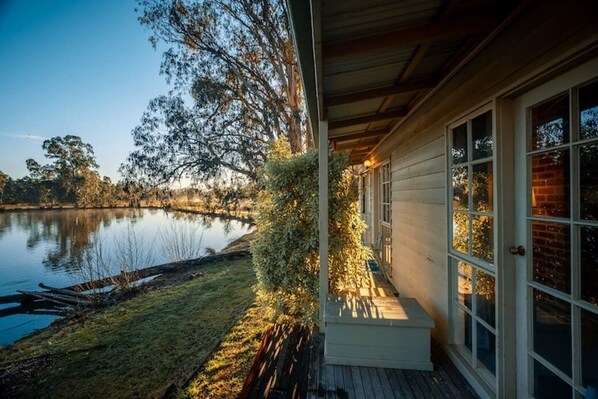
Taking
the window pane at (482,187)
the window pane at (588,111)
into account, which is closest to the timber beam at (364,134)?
the window pane at (482,187)

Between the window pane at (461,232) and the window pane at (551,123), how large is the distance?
82cm

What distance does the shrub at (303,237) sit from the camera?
3.34 metres

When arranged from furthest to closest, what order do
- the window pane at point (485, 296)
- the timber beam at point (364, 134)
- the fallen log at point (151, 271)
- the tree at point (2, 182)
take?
the tree at point (2, 182) < the fallen log at point (151, 271) < the timber beam at point (364, 134) < the window pane at point (485, 296)

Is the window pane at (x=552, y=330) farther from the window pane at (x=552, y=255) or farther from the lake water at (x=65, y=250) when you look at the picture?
the lake water at (x=65, y=250)

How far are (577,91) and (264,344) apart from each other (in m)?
3.17

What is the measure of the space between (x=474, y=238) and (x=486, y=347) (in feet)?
2.59

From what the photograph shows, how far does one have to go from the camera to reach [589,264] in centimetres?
122

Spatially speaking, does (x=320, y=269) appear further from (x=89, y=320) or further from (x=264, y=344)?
(x=89, y=320)

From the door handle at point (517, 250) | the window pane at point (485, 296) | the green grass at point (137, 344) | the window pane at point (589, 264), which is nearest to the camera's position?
the window pane at point (589, 264)

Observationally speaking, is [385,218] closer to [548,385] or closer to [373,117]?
[373,117]

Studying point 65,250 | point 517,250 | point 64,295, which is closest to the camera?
point 517,250

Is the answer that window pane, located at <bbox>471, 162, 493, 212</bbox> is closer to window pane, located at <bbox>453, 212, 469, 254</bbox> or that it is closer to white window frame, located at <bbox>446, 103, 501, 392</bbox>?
white window frame, located at <bbox>446, 103, 501, 392</bbox>

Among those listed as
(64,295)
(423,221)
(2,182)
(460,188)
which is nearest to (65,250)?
(64,295)

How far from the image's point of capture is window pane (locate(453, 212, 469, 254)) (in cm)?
221
